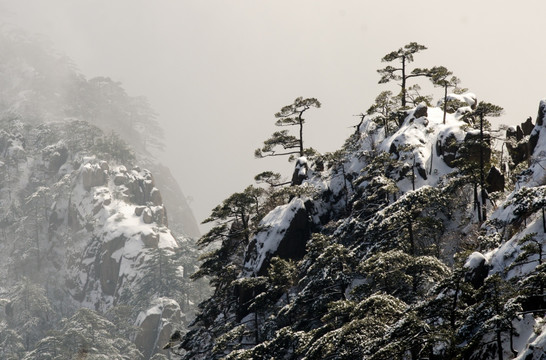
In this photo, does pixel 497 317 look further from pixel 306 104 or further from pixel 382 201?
pixel 306 104

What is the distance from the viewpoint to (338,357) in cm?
2409

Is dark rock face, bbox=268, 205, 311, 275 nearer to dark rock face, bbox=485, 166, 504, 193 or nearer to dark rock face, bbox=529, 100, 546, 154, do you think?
dark rock face, bbox=485, 166, 504, 193

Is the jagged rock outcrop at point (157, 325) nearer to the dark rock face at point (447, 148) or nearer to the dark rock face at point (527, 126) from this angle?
the dark rock face at point (447, 148)

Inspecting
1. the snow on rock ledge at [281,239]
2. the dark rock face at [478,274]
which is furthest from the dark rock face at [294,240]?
the dark rock face at [478,274]

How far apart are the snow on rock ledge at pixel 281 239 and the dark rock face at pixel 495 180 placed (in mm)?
14656

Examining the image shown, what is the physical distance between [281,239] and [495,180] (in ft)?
53.3

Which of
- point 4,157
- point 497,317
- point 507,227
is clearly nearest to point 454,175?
point 507,227

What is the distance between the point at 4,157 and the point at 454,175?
10702 cm

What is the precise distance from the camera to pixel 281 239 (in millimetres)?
42219

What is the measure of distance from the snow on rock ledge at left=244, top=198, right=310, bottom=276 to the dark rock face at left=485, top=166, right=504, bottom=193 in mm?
14656

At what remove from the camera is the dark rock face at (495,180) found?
32594 mm

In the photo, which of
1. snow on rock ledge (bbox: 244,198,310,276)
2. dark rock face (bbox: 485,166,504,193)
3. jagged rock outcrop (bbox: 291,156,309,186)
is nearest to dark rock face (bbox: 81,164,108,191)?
jagged rock outcrop (bbox: 291,156,309,186)

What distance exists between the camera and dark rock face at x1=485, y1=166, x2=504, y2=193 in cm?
3259

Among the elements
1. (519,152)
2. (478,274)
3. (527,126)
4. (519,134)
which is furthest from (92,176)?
(478,274)
